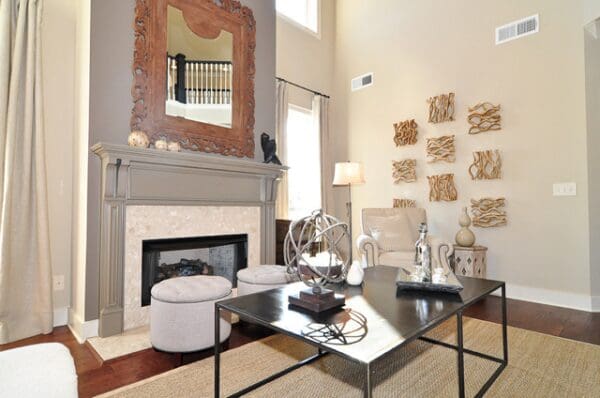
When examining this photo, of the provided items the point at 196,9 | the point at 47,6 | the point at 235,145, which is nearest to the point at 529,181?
the point at 235,145

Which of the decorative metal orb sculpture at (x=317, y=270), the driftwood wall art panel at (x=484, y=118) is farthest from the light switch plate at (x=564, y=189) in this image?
the decorative metal orb sculpture at (x=317, y=270)

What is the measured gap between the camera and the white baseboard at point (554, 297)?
123 inches

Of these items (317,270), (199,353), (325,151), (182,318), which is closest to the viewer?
(317,270)

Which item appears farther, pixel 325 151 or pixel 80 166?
pixel 325 151

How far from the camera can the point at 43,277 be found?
2430mm

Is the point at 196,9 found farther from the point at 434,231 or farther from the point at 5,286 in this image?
the point at 434,231

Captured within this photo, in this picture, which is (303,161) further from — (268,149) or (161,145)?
(161,145)

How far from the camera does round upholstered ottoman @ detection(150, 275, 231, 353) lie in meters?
1.97

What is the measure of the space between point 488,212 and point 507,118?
1047 millimetres

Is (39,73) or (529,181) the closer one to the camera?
(39,73)

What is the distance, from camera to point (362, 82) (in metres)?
5.04

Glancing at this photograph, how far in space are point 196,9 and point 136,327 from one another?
2.79m

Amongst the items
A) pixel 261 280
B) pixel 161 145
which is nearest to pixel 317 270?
pixel 261 280

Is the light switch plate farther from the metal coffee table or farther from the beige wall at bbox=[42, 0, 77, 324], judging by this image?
the beige wall at bbox=[42, 0, 77, 324]
